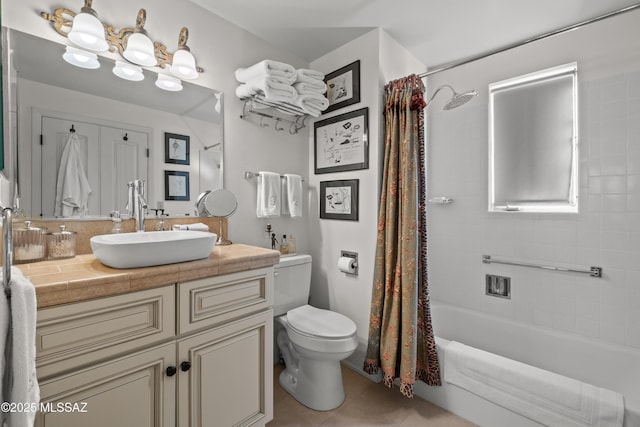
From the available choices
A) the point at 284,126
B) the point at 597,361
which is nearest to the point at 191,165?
the point at 284,126

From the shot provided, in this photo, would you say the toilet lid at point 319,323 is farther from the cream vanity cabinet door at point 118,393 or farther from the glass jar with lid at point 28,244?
the glass jar with lid at point 28,244

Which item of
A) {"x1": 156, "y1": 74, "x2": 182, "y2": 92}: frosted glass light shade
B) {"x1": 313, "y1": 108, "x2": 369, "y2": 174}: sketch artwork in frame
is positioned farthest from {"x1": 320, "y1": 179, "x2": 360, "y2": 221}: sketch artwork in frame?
{"x1": 156, "y1": 74, "x2": 182, "y2": 92}: frosted glass light shade

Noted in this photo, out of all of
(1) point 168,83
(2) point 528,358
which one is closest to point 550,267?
(2) point 528,358

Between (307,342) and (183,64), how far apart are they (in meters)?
1.78

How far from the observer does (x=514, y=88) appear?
2213 mm

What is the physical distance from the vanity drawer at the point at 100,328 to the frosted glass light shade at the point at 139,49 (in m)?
1.24

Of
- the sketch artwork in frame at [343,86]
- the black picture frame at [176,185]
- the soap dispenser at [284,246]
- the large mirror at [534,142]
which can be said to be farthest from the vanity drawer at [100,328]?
the large mirror at [534,142]

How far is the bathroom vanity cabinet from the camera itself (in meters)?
0.91

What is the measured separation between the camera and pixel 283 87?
1936mm

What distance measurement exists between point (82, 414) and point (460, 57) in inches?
123

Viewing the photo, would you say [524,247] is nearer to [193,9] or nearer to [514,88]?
[514,88]

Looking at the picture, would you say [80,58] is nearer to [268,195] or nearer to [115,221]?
[115,221]

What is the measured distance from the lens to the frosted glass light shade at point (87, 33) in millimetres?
1343

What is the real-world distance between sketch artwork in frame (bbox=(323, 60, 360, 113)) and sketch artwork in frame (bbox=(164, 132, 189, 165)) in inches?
45.1
